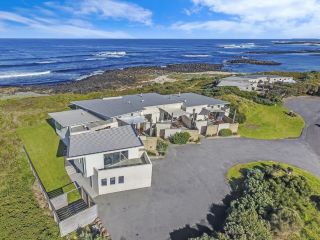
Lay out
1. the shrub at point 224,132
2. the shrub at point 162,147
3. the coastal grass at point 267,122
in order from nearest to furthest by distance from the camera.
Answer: the shrub at point 162,147
the shrub at point 224,132
the coastal grass at point 267,122

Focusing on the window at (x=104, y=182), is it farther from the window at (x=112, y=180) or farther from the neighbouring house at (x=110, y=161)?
the window at (x=112, y=180)

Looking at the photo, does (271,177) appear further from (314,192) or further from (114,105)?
(114,105)

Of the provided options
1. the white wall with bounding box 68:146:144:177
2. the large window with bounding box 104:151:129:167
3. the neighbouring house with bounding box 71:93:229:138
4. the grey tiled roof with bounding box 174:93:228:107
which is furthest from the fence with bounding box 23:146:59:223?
the grey tiled roof with bounding box 174:93:228:107

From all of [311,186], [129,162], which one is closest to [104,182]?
[129,162]

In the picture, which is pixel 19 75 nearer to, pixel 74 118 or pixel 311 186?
pixel 74 118

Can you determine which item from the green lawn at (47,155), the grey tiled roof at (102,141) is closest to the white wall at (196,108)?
the grey tiled roof at (102,141)

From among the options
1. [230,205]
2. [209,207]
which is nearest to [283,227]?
[230,205]
